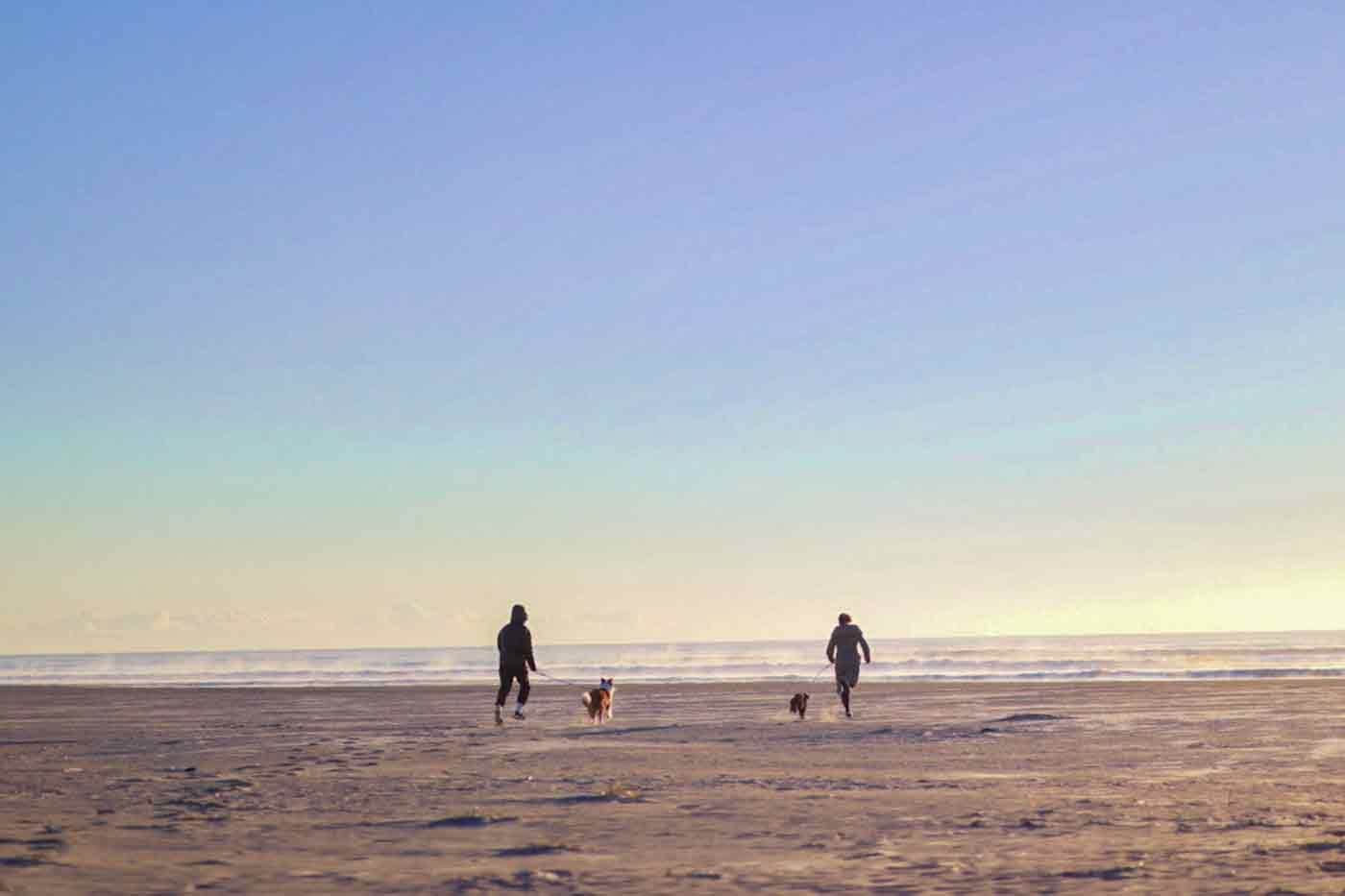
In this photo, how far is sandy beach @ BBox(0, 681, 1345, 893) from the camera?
7523mm

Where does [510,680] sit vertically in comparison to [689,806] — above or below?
above

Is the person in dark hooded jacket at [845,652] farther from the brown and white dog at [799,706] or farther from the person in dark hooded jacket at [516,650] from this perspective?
the person in dark hooded jacket at [516,650]

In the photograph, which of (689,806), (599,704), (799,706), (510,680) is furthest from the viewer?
(799,706)

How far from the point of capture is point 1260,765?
44.2 ft

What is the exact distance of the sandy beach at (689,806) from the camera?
7.52 m

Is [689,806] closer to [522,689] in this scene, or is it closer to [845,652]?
[522,689]

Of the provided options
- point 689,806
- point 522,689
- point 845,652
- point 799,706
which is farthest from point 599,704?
point 689,806

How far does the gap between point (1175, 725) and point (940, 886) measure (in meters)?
14.0

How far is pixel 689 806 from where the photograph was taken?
1071cm

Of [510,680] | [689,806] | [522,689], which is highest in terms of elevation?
[510,680]

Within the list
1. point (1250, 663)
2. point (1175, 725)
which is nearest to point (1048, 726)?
point (1175, 725)

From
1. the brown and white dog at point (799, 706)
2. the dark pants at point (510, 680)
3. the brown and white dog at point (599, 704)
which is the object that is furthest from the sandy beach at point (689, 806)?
the brown and white dog at point (799, 706)

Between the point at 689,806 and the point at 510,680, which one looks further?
the point at 510,680

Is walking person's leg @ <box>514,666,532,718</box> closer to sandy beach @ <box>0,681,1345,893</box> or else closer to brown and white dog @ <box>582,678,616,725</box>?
sandy beach @ <box>0,681,1345,893</box>
